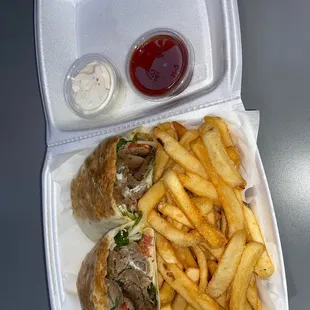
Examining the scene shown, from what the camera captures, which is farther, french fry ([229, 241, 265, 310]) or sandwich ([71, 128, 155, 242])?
sandwich ([71, 128, 155, 242])

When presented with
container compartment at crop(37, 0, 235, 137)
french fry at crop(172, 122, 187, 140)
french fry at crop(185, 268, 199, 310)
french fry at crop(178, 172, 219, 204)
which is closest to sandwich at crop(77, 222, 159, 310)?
french fry at crop(185, 268, 199, 310)

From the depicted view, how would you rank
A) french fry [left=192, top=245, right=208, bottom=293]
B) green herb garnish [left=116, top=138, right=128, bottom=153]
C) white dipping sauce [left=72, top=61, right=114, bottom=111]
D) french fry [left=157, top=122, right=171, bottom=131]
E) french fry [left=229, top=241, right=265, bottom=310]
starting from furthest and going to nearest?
white dipping sauce [left=72, top=61, right=114, bottom=111] < green herb garnish [left=116, top=138, right=128, bottom=153] < french fry [left=157, top=122, right=171, bottom=131] < french fry [left=192, top=245, right=208, bottom=293] < french fry [left=229, top=241, right=265, bottom=310]

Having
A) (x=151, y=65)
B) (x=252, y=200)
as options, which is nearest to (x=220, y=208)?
(x=252, y=200)

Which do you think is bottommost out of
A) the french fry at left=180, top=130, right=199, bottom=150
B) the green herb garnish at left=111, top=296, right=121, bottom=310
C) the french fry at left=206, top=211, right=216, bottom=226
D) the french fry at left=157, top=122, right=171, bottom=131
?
the green herb garnish at left=111, top=296, right=121, bottom=310

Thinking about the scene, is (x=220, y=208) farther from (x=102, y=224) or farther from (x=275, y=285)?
(x=102, y=224)

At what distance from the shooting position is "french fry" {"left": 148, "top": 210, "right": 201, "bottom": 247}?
2.14 metres

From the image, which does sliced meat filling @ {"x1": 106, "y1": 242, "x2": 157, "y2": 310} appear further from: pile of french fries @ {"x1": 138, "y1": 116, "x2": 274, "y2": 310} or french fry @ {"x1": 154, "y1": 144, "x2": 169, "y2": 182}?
french fry @ {"x1": 154, "y1": 144, "x2": 169, "y2": 182}

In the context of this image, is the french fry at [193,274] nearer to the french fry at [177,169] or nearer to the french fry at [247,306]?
the french fry at [247,306]

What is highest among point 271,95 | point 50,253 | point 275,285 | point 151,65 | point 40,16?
point 40,16

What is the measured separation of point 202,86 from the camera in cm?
250

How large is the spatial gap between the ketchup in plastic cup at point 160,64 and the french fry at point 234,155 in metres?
0.44

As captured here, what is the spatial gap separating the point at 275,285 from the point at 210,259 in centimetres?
28

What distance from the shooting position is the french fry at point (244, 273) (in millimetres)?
2033

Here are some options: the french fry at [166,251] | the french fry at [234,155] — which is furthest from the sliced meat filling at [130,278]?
the french fry at [234,155]
